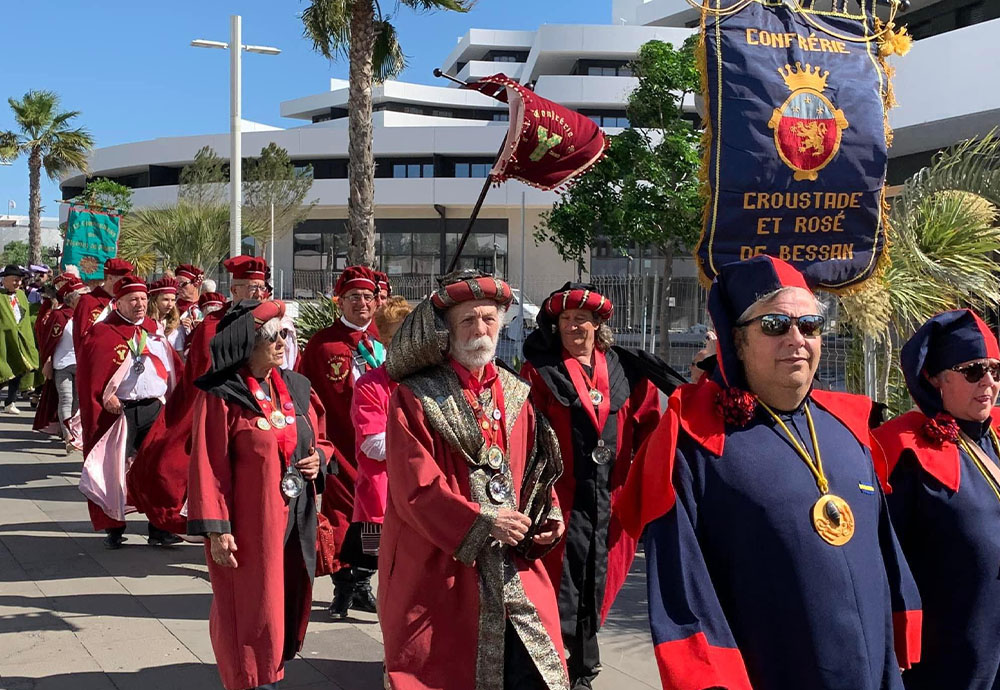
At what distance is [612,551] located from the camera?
17.1 feet

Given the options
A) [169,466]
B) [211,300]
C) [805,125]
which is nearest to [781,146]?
[805,125]

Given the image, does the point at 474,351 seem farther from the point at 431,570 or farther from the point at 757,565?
the point at 757,565

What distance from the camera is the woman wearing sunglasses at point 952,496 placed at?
339 cm

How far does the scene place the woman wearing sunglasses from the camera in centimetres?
339

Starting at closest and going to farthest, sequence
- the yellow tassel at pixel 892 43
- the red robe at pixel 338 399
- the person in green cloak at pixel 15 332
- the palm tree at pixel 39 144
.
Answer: the yellow tassel at pixel 892 43
the red robe at pixel 338 399
the person in green cloak at pixel 15 332
the palm tree at pixel 39 144

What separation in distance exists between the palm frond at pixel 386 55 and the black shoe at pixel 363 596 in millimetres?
10639

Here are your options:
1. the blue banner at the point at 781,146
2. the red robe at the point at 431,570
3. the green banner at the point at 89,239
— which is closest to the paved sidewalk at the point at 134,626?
the red robe at the point at 431,570

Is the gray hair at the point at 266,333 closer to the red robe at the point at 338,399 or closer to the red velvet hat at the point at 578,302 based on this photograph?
the red velvet hat at the point at 578,302

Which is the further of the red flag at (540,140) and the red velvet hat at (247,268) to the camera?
the red velvet hat at (247,268)

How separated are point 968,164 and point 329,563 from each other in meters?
5.08

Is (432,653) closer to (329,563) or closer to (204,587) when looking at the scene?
(329,563)

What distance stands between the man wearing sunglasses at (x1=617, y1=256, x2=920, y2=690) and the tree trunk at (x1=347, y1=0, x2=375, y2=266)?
1094cm

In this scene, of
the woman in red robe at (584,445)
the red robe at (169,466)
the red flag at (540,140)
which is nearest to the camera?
the woman in red robe at (584,445)

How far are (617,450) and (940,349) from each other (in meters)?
1.90
